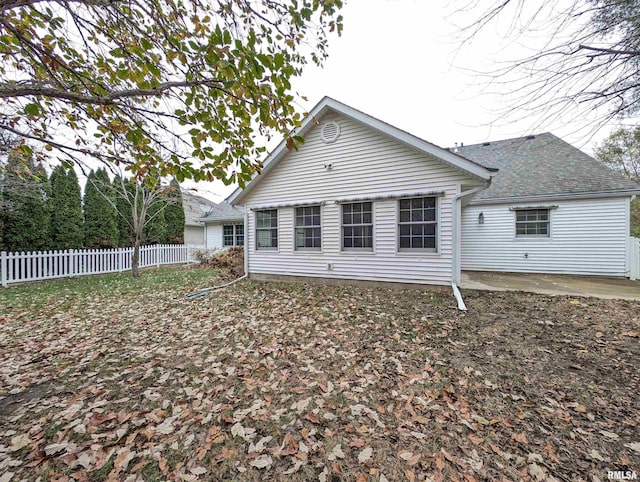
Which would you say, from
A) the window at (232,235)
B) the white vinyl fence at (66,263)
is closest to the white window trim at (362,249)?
the window at (232,235)

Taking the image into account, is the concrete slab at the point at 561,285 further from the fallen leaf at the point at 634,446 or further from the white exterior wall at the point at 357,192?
the fallen leaf at the point at 634,446

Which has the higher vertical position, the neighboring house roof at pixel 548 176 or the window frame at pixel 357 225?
the neighboring house roof at pixel 548 176

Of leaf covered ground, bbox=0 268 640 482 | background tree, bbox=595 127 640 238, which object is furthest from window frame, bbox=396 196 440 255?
background tree, bbox=595 127 640 238

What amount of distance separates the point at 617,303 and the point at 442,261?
3.50 metres

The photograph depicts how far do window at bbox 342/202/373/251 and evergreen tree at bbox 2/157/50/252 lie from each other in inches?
423

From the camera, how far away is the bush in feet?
37.3

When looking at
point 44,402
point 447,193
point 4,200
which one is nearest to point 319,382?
point 44,402

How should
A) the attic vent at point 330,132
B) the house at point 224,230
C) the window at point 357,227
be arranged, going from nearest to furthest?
the window at point 357,227, the attic vent at point 330,132, the house at point 224,230

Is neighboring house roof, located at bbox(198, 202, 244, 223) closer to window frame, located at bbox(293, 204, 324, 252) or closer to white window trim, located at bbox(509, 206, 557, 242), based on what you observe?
window frame, located at bbox(293, 204, 324, 252)

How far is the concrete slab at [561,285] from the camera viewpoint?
6.45 metres

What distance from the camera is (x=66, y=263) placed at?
32.7 ft

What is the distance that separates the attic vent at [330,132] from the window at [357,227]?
81.4 inches

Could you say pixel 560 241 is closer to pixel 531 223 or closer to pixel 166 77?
pixel 531 223

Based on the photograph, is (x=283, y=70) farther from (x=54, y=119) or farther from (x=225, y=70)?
(x=54, y=119)
